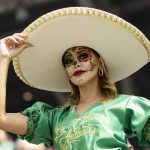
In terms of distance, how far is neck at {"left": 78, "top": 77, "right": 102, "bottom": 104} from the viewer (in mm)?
2400

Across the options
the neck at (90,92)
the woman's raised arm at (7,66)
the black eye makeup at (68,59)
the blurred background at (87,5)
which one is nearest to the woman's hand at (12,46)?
the woman's raised arm at (7,66)

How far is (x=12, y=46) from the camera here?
2348 mm

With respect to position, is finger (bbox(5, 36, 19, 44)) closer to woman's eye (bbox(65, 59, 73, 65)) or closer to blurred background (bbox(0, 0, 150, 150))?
woman's eye (bbox(65, 59, 73, 65))

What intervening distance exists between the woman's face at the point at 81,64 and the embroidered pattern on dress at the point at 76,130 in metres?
0.17

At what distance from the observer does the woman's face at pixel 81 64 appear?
2.35 metres

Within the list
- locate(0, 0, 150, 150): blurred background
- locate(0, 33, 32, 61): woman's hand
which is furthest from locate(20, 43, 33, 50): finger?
locate(0, 0, 150, 150): blurred background

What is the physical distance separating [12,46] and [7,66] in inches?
3.8

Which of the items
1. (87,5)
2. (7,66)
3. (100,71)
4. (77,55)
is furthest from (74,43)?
(87,5)

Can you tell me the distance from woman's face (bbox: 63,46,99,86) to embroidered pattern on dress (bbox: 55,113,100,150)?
6.9 inches

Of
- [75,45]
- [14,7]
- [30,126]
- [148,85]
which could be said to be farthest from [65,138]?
[148,85]

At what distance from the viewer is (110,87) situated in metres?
2.39

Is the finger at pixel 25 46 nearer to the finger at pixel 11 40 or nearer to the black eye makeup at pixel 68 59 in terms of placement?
the finger at pixel 11 40

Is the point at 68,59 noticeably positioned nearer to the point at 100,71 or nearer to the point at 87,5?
the point at 100,71

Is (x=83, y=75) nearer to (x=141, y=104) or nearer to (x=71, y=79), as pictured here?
→ (x=71, y=79)
